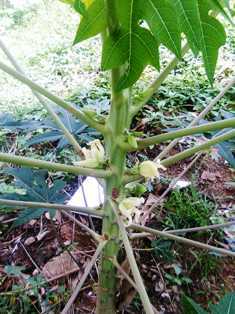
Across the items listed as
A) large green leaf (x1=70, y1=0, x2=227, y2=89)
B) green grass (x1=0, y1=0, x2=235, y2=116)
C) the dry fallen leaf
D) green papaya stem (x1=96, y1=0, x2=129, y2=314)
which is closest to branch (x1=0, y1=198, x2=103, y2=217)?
green papaya stem (x1=96, y1=0, x2=129, y2=314)

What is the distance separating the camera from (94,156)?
69 centimetres

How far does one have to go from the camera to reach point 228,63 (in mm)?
2143

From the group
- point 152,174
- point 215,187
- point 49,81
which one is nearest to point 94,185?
point 215,187

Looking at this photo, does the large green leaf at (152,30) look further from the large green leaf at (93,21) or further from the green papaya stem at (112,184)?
the green papaya stem at (112,184)

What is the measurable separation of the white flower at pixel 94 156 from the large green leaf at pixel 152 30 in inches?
8.6

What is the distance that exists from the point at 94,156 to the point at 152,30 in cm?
30

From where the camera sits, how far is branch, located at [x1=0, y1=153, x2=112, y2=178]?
0.53 m

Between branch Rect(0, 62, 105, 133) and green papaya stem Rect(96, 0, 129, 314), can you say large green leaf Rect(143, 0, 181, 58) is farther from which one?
branch Rect(0, 62, 105, 133)

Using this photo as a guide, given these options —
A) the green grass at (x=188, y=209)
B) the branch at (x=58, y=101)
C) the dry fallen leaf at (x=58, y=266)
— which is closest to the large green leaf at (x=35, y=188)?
the branch at (x=58, y=101)

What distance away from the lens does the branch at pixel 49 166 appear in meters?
0.53

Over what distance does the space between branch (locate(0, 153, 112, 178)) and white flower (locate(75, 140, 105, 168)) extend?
0.6 inches

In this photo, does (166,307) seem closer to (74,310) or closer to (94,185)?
(74,310)

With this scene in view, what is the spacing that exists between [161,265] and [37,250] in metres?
0.37

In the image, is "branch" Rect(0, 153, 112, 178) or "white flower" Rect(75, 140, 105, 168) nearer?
"branch" Rect(0, 153, 112, 178)
